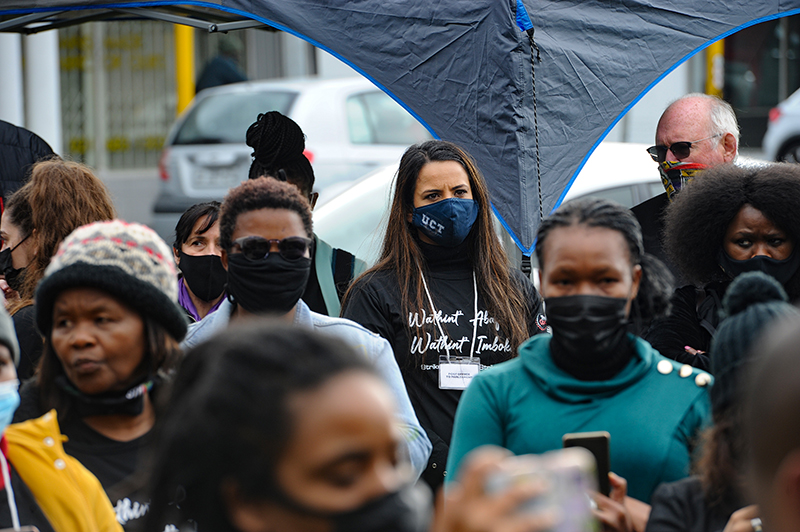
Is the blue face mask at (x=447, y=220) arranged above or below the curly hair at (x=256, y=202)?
below

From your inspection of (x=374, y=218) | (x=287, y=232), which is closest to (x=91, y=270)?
(x=287, y=232)

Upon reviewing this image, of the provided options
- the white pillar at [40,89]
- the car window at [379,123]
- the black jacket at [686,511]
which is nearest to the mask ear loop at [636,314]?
the black jacket at [686,511]

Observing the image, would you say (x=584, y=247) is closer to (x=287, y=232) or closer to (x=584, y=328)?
(x=584, y=328)

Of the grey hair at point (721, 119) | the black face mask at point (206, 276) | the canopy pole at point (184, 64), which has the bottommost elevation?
the black face mask at point (206, 276)

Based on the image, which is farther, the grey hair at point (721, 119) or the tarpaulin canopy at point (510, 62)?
the grey hair at point (721, 119)

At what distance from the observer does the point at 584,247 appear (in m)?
2.71

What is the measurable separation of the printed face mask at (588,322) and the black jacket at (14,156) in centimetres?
369

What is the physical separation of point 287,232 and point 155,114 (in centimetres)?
1218

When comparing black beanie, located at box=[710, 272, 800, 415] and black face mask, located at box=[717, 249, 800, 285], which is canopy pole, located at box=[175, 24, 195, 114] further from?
black beanie, located at box=[710, 272, 800, 415]

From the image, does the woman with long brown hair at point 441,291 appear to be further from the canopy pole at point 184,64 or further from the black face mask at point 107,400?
the canopy pole at point 184,64

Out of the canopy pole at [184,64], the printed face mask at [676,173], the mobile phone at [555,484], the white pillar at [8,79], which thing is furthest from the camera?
the canopy pole at [184,64]

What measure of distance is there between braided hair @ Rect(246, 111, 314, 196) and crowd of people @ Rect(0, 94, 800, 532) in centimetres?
1

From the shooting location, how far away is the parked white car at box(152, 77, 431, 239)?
9.80m

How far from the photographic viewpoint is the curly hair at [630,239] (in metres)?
2.80
